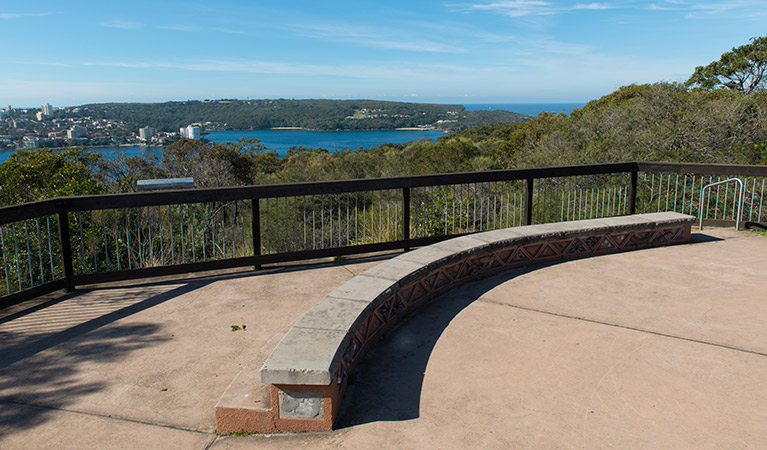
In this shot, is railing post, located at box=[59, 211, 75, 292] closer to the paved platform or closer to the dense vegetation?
the paved platform

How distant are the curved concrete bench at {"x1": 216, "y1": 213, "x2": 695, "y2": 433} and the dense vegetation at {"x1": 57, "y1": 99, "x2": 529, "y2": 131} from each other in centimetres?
5096

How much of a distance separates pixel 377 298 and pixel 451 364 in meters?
0.71

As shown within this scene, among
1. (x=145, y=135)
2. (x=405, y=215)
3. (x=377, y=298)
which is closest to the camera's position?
(x=377, y=298)

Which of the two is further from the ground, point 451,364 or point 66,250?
point 66,250

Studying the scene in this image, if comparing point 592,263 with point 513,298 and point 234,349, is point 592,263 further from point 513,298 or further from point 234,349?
point 234,349

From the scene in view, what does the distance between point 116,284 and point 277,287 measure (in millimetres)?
1809

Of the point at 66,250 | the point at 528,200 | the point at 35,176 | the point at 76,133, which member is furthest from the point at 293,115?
the point at 66,250

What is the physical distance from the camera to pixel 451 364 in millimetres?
3650

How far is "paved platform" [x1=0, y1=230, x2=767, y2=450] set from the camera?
113 inches

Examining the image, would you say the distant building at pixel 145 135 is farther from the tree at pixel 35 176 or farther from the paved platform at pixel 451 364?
the paved platform at pixel 451 364

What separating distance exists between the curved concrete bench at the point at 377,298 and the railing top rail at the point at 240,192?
1116mm

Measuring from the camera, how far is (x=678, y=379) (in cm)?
340

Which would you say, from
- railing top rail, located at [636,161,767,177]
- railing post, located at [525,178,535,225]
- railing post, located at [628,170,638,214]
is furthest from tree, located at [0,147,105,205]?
railing top rail, located at [636,161,767,177]

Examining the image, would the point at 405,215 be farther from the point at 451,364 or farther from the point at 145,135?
the point at 145,135
